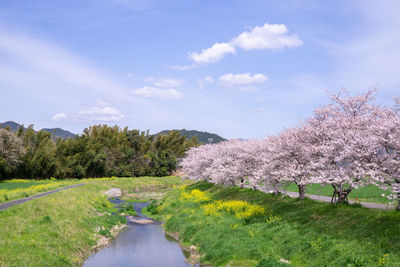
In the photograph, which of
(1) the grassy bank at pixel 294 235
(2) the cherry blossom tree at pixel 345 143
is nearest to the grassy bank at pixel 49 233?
(1) the grassy bank at pixel 294 235

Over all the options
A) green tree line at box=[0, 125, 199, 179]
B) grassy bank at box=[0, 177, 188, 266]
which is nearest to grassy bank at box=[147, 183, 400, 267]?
grassy bank at box=[0, 177, 188, 266]

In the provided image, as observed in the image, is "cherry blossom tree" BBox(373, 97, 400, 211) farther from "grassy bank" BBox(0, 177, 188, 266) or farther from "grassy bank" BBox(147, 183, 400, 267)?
"grassy bank" BBox(0, 177, 188, 266)

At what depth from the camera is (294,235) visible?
70.3 feet

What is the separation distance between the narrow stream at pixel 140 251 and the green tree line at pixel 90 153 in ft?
152

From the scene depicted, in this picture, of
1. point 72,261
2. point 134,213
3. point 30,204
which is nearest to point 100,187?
point 134,213

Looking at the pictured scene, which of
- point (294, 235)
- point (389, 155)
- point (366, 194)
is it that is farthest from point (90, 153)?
point (389, 155)

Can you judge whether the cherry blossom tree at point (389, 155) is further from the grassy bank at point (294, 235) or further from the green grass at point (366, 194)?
the green grass at point (366, 194)

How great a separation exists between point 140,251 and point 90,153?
2796 inches

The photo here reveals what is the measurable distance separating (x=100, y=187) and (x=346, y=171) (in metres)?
55.0

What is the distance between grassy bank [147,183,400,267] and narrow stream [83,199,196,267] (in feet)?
5.52

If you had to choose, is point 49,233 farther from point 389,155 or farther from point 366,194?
point 366,194

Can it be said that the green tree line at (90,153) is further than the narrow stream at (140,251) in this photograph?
Yes

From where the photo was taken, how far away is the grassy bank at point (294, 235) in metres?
16.7

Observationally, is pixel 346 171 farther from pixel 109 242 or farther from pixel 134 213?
pixel 134 213
